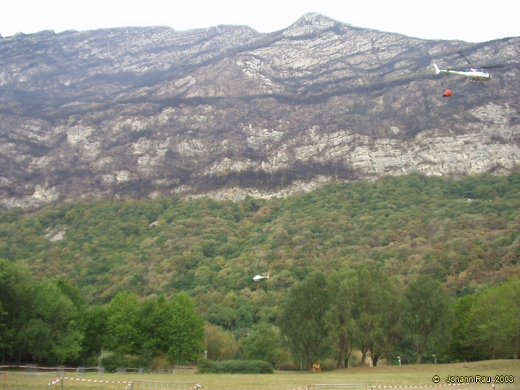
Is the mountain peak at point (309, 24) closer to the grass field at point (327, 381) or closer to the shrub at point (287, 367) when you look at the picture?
the shrub at point (287, 367)

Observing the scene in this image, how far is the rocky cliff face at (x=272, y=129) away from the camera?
444 ft

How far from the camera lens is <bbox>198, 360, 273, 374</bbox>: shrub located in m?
42.8

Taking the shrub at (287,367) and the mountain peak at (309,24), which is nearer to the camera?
the shrub at (287,367)

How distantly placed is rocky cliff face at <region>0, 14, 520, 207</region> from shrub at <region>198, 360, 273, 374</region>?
95.2m

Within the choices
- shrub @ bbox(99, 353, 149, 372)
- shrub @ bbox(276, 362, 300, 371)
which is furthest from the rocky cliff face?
shrub @ bbox(99, 353, 149, 372)

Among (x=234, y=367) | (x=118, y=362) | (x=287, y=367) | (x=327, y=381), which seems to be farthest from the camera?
(x=287, y=367)

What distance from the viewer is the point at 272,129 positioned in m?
152

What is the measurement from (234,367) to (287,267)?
52764 mm

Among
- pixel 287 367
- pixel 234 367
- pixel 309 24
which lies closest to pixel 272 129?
pixel 309 24

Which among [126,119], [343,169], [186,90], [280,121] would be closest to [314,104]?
[280,121]

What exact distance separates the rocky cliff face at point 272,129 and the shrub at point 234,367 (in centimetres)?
9520

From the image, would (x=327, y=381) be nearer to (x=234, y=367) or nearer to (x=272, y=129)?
(x=234, y=367)

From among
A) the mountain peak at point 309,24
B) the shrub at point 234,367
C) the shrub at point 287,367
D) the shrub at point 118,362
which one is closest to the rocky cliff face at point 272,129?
the mountain peak at point 309,24

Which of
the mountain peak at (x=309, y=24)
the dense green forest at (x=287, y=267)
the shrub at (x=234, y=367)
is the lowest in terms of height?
the shrub at (x=234, y=367)
